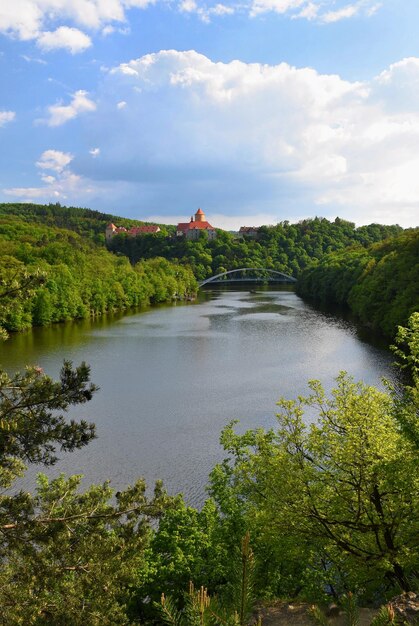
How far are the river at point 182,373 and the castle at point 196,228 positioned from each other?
90.5m

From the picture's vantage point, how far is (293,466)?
930 cm

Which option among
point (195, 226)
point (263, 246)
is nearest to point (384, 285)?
point (263, 246)

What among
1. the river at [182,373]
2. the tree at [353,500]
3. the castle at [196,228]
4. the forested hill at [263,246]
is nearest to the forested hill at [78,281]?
the river at [182,373]

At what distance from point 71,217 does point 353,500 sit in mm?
171645

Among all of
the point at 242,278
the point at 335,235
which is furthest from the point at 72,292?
the point at 335,235

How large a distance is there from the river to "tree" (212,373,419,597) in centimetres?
622

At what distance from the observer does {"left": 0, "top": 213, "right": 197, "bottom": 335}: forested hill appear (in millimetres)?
48531

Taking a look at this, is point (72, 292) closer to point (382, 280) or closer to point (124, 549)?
point (382, 280)

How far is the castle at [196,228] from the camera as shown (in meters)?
144

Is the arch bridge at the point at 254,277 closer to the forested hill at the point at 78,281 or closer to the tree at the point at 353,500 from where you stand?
the forested hill at the point at 78,281

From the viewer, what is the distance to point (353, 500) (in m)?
8.63

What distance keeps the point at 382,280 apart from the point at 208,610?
44.4m

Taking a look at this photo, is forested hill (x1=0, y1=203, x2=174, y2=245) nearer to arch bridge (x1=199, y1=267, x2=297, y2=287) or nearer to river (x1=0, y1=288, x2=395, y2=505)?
arch bridge (x1=199, y1=267, x2=297, y2=287)

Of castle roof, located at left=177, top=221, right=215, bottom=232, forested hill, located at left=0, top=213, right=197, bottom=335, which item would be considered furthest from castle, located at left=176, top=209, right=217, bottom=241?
forested hill, located at left=0, top=213, right=197, bottom=335
